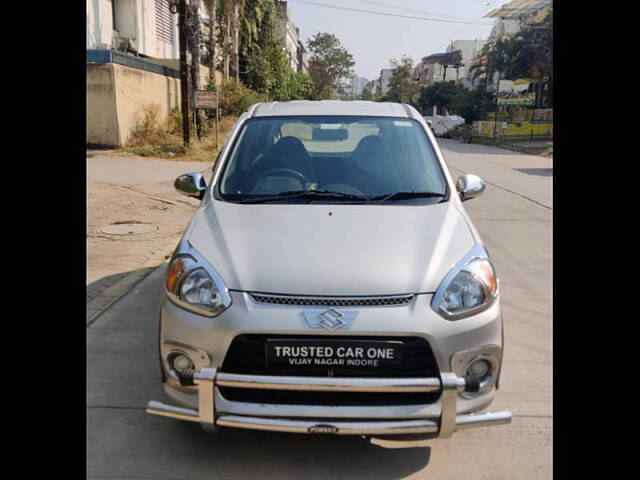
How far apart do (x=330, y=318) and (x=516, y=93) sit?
4086 cm

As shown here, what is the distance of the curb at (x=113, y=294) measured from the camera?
4.93m

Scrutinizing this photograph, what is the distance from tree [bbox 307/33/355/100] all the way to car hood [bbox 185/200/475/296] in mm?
72668

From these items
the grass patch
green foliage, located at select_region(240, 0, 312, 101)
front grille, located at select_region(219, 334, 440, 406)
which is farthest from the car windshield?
green foliage, located at select_region(240, 0, 312, 101)

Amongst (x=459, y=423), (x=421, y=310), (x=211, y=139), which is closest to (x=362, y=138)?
(x=421, y=310)

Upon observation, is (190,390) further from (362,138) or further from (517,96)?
(517,96)

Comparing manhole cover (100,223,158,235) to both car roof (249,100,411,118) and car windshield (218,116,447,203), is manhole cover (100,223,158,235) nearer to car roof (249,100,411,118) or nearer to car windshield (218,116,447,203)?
car roof (249,100,411,118)

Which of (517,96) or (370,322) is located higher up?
(517,96)

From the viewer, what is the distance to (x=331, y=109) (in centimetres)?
445

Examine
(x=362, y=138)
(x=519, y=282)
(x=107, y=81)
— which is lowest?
(x=519, y=282)

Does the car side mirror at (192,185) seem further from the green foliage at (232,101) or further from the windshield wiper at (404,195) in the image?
the green foliage at (232,101)

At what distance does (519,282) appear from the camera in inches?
236

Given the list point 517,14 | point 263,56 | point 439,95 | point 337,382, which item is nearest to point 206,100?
point 263,56

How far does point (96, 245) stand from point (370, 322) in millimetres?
5625

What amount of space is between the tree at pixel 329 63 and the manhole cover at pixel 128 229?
223ft
